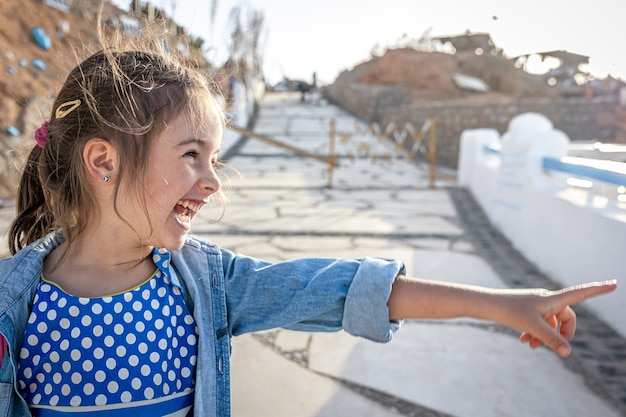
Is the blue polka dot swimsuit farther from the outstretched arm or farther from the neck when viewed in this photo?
the outstretched arm

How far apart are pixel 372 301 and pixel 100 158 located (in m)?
0.58

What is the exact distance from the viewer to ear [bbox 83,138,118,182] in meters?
1.00

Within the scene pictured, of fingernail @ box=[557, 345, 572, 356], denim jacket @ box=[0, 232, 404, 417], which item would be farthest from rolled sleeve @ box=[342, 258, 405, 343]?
fingernail @ box=[557, 345, 572, 356]

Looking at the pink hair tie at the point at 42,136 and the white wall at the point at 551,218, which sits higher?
the pink hair tie at the point at 42,136

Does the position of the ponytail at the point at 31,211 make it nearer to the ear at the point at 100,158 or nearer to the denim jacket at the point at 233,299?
the denim jacket at the point at 233,299

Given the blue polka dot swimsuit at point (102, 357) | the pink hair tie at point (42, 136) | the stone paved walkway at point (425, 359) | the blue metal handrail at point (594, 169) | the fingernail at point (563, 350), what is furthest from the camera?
the blue metal handrail at point (594, 169)

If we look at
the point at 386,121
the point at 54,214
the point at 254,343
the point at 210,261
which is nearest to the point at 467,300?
the point at 210,261

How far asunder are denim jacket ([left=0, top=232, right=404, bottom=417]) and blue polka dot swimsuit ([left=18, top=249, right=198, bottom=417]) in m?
0.03

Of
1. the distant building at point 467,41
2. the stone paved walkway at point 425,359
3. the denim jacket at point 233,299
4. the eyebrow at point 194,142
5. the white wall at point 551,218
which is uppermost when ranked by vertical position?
the distant building at point 467,41

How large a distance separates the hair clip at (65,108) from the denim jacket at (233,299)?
9.9 inches

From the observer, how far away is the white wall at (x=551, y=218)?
97.8 inches

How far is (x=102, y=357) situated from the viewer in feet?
3.10

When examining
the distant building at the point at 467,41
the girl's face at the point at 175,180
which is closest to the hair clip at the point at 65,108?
the girl's face at the point at 175,180

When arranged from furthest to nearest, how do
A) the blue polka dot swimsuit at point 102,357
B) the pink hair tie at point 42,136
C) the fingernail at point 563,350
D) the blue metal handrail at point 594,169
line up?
the blue metal handrail at point 594,169, the pink hair tie at point 42,136, the blue polka dot swimsuit at point 102,357, the fingernail at point 563,350
